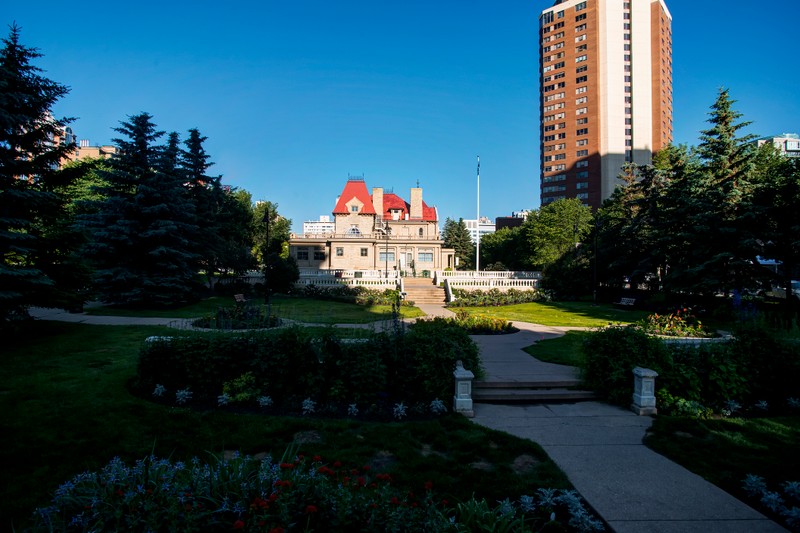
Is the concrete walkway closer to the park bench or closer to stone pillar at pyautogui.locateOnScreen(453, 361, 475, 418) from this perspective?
stone pillar at pyautogui.locateOnScreen(453, 361, 475, 418)

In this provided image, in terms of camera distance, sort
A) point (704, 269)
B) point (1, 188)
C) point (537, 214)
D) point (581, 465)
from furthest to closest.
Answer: point (537, 214)
point (704, 269)
point (1, 188)
point (581, 465)

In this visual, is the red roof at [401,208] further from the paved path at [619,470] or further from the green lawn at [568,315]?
the paved path at [619,470]

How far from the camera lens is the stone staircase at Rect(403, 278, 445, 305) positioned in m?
30.7

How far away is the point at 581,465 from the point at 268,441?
14.1 feet

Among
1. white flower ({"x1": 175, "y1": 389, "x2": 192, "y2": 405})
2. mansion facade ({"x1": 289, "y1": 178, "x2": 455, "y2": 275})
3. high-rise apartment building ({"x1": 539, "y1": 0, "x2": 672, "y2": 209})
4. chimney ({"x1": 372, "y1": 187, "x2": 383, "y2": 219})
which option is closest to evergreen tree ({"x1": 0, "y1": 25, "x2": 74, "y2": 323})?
white flower ({"x1": 175, "y1": 389, "x2": 192, "y2": 405})

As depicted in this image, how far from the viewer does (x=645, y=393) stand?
7480 millimetres

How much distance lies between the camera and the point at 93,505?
3283 mm

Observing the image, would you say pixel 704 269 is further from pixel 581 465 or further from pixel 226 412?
pixel 226 412

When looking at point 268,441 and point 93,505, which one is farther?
point 268,441

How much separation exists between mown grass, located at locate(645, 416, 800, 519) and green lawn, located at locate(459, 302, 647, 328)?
1068cm

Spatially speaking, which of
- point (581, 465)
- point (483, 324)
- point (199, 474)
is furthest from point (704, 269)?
point (199, 474)

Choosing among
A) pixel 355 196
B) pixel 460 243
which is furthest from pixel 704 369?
pixel 460 243

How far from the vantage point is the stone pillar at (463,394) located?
7191 millimetres

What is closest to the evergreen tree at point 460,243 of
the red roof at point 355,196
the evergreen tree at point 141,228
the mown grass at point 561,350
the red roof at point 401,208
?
the red roof at point 401,208
